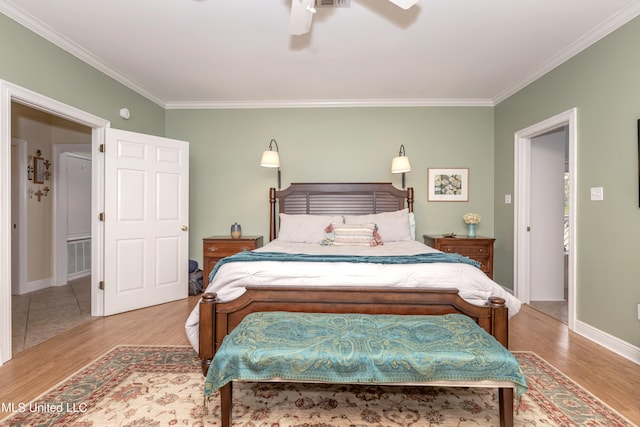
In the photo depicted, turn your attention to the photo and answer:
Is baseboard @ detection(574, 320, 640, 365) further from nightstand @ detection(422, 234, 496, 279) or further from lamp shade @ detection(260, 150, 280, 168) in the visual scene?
lamp shade @ detection(260, 150, 280, 168)

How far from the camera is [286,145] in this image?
4598 mm

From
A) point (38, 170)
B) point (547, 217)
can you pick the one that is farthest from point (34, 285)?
point (547, 217)

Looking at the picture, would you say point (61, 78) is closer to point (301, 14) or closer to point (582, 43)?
point (301, 14)

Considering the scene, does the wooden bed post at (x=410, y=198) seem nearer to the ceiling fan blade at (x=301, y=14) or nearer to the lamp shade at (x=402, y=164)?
the lamp shade at (x=402, y=164)

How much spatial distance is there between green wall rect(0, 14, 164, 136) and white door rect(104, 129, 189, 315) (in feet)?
1.17

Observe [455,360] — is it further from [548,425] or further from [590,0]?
[590,0]

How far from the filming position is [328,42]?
9.63ft

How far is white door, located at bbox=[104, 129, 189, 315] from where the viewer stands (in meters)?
3.47

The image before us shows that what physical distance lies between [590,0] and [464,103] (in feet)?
6.92

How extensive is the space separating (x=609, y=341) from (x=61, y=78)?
525cm

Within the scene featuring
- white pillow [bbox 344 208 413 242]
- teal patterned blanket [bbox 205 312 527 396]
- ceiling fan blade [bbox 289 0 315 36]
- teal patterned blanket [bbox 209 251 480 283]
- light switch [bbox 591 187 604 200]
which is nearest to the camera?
teal patterned blanket [bbox 205 312 527 396]

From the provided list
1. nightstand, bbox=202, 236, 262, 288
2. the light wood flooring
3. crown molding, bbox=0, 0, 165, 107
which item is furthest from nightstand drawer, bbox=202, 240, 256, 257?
crown molding, bbox=0, 0, 165, 107

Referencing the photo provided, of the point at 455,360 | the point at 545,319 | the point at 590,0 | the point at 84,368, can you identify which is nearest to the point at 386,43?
the point at 590,0

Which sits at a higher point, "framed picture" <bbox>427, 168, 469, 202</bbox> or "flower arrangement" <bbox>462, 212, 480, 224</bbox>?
"framed picture" <bbox>427, 168, 469, 202</bbox>
